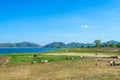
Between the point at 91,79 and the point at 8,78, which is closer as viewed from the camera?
the point at 91,79

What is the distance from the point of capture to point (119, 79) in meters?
25.3

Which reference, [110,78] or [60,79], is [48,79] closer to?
[60,79]

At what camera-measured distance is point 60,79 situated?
26.1 metres

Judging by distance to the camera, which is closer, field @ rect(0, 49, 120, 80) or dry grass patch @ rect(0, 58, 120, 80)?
dry grass patch @ rect(0, 58, 120, 80)

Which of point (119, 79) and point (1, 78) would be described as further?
point (1, 78)

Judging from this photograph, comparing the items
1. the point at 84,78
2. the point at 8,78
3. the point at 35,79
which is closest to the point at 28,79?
the point at 35,79

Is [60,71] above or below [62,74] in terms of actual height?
above

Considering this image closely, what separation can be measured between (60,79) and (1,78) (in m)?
7.22

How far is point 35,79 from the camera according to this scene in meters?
26.5

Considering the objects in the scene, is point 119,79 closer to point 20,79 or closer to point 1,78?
point 20,79

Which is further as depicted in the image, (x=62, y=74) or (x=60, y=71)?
(x=60, y=71)

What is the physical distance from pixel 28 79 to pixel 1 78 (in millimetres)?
3556

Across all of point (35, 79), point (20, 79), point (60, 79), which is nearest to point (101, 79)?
point (60, 79)

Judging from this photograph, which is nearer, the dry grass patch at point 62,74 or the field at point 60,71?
the dry grass patch at point 62,74
